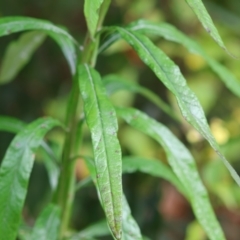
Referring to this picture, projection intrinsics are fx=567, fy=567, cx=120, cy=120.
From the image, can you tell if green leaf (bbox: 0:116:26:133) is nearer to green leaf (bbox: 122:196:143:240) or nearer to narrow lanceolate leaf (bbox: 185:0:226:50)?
green leaf (bbox: 122:196:143:240)

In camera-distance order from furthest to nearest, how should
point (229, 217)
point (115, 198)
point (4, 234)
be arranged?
point (229, 217) → point (4, 234) → point (115, 198)

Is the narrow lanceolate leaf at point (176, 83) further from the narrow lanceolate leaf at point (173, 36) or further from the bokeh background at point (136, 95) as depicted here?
the bokeh background at point (136, 95)

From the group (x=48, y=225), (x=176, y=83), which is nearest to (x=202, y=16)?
(x=176, y=83)

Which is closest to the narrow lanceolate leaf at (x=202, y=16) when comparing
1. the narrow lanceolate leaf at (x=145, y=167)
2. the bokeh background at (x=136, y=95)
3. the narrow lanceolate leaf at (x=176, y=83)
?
the narrow lanceolate leaf at (x=176, y=83)

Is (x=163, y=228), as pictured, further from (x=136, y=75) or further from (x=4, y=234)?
(x=4, y=234)

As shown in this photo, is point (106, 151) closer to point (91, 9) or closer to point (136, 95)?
point (91, 9)

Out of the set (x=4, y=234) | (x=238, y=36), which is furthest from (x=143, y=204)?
(x=4, y=234)

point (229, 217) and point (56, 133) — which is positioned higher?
point (56, 133)

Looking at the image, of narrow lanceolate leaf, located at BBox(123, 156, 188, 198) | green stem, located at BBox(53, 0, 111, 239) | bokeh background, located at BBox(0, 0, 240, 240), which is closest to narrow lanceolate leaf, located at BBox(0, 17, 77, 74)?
green stem, located at BBox(53, 0, 111, 239)
